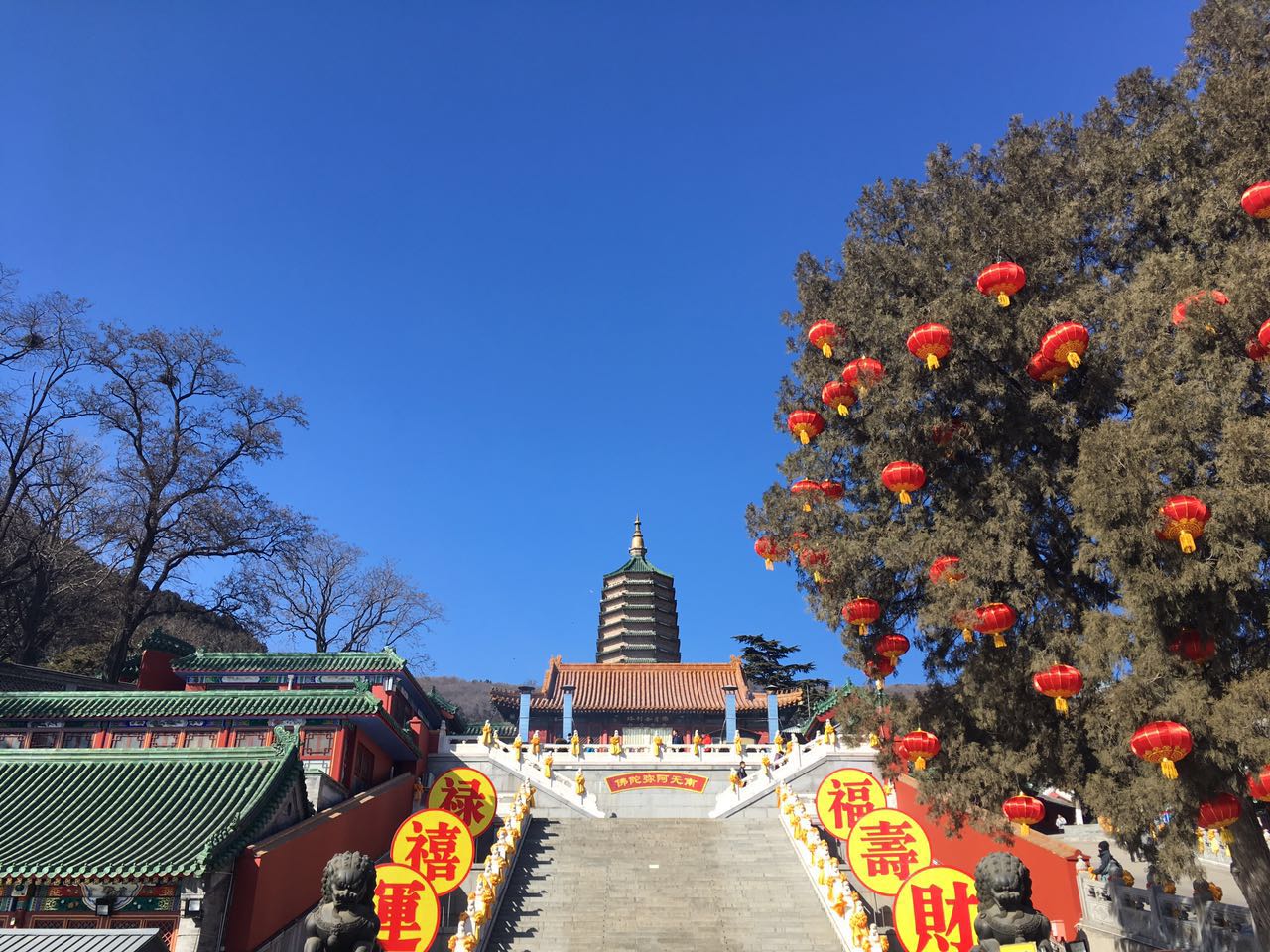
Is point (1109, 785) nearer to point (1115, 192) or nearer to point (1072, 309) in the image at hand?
point (1072, 309)

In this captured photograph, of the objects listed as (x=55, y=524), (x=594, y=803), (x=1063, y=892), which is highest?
(x=55, y=524)

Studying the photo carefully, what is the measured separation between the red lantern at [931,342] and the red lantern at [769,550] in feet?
11.6

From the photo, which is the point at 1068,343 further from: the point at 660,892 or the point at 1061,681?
the point at 660,892

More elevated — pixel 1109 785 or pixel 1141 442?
pixel 1141 442

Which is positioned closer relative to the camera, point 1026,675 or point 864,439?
point 1026,675

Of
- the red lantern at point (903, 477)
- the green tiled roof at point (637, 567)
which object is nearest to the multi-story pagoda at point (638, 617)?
the green tiled roof at point (637, 567)

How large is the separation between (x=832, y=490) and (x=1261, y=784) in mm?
5915

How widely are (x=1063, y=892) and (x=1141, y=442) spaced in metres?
7.88

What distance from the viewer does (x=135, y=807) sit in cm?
1130

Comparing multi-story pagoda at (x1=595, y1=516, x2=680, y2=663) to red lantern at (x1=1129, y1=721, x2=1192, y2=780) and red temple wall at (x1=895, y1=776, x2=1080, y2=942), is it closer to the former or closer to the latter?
red temple wall at (x1=895, y1=776, x2=1080, y2=942)

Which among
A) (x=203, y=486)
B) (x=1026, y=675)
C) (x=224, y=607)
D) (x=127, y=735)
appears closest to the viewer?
(x=1026, y=675)

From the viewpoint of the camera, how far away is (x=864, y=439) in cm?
1240

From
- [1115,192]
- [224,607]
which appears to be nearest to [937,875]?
[1115,192]

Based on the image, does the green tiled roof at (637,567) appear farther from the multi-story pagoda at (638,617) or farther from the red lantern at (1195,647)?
the red lantern at (1195,647)
